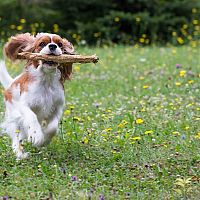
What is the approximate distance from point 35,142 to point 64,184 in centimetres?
112

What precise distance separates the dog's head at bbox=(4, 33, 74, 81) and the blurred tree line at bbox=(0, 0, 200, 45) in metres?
9.21

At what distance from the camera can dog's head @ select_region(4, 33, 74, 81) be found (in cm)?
642

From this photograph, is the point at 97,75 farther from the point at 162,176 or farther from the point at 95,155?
the point at 162,176

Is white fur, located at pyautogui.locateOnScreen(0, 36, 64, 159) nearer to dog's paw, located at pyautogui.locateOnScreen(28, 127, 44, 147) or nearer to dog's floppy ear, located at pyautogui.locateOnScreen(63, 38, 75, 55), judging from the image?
dog's paw, located at pyautogui.locateOnScreen(28, 127, 44, 147)

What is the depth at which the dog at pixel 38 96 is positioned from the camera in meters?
6.47

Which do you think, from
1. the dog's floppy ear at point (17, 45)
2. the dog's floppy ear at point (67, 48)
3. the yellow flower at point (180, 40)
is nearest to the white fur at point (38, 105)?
the dog's floppy ear at point (67, 48)

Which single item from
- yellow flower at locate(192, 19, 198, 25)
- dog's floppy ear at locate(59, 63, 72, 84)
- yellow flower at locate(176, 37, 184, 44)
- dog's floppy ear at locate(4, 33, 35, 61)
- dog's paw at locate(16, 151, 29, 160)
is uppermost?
dog's floppy ear at locate(4, 33, 35, 61)

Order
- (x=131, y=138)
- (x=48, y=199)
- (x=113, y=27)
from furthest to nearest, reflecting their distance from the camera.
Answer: (x=113, y=27), (x=131, y=138), (x=48, y=199)

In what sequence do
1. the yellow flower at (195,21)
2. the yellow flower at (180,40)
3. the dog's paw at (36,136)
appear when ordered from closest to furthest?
the dog's paw at (36,136), the yellow flower at (180,40), the yellow flower at (195,21)

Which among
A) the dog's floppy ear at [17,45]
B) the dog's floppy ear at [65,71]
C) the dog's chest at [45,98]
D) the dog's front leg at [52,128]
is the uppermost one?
the dog's floppy ear at [17,45]

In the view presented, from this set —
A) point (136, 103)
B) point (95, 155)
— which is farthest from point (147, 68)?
point (95, 155)

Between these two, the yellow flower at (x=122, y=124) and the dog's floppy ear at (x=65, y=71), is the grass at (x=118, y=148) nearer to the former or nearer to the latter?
the yellow flower at (x=122, y=124)

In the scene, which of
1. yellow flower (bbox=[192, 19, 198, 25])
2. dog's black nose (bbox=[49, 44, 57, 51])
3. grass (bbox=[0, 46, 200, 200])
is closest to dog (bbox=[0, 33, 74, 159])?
dog's black nose (bbox=[49, 44, 57, 51])

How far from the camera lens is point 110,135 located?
23.0ft
